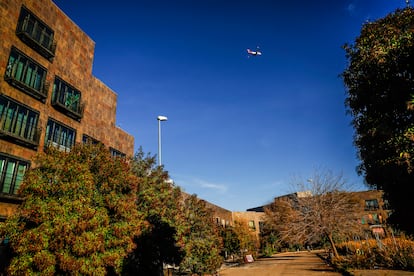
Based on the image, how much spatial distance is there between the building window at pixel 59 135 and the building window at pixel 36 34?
175 inches

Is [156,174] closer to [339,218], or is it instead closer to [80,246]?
A: [80,246]

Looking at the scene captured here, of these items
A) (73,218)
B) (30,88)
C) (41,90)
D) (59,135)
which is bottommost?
(73,218)

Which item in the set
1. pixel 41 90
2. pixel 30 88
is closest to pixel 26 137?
pixel 30 88

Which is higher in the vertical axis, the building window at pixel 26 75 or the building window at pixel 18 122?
the building window at pixel 26 75

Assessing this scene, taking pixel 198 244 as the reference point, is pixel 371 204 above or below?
above

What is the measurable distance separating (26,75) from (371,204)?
6604 centimetres

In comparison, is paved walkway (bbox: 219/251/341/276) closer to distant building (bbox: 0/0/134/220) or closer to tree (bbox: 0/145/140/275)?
tree (bbox: 0/145/140/275)

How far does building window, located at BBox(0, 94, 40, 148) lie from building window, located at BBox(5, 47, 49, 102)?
101 cm

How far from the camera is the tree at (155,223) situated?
13.4 meters

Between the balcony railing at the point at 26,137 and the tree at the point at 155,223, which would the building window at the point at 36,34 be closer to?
the balcony railing at the point at 26,137

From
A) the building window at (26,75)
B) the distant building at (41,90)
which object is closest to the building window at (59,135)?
the distant building at (41,90)

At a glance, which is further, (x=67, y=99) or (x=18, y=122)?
(x=67, y=99)

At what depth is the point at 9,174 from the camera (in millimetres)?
15039

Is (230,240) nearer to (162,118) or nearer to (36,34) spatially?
(162,118)
